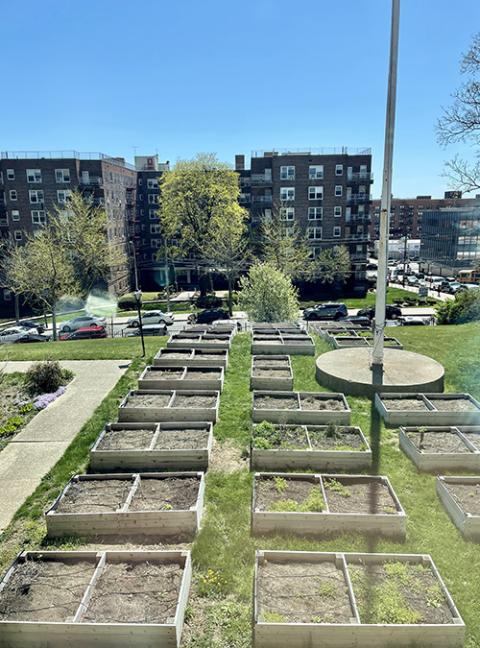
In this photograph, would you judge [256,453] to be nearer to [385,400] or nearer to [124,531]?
[124,531]

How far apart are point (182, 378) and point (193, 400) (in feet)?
5.12

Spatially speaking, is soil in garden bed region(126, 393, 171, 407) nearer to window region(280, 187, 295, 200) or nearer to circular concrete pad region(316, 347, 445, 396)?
circular concrete pad region(316, 347, 445, 396)

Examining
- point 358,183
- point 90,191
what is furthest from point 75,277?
point 358,183

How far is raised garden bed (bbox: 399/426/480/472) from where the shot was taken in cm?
941

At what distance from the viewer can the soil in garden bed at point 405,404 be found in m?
12.0

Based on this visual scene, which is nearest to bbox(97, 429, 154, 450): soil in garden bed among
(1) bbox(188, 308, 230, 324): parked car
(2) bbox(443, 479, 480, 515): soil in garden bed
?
(2) bbox(443, 479, 480, 515): soil in garden bed

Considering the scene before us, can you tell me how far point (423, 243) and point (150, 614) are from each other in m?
86.4

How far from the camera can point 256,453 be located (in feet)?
31.3

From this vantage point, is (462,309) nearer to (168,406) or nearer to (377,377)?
(377,377)

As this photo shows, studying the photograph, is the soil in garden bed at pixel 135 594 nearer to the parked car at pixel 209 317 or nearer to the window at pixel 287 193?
the parked car at pixel 209 317

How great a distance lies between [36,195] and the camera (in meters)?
50.7

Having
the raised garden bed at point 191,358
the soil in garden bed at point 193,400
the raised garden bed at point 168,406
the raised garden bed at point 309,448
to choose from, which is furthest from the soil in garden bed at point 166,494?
the raised garden bed at point 191,358

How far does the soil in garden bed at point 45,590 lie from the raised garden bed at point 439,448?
668 centimetres

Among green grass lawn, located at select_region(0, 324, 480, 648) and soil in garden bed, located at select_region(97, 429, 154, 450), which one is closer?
green grass lawn, located at select_region(0, 324, 480, 648)
